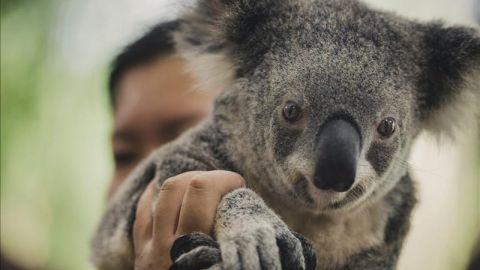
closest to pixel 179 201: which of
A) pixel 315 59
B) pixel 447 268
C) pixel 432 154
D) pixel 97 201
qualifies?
pixel 315 59

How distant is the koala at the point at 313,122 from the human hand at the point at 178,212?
75 mm

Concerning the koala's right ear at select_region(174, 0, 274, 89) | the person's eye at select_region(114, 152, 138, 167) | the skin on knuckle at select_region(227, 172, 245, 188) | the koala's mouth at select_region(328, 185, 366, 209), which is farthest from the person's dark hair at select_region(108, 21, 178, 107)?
the koala's mouth at select_region(328, 185, 366, 209)

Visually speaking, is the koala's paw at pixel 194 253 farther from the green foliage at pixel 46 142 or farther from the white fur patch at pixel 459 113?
the green foliage at pixel 46 142

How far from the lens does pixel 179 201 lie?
8.02 ft

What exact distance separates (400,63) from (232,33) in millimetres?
858

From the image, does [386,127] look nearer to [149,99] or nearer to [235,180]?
[235,180]

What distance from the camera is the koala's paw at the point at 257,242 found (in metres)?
1.89

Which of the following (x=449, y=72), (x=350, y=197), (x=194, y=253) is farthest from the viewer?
(x=449, y=72)

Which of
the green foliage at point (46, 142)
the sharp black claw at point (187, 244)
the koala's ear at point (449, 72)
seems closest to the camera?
the sharp black claw at point (187, 244)

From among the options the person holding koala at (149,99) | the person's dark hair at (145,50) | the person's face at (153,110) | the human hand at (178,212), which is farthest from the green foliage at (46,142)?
the human hand at (178,212)

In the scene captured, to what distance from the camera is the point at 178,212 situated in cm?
249

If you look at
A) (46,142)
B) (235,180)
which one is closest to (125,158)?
(235,180)

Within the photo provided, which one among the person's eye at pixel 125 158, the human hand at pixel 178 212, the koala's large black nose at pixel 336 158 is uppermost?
the koala's large black nose at pixel 336 158

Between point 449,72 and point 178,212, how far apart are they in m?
1.55
